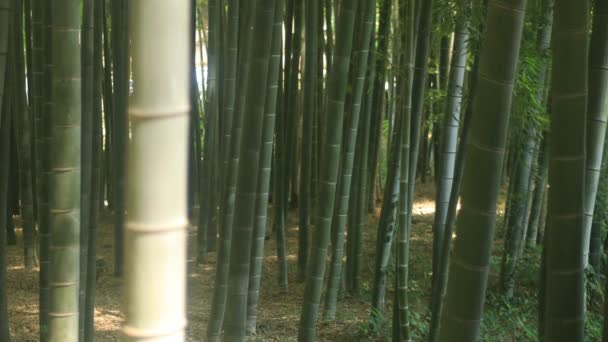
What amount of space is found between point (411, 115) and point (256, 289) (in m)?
1.45

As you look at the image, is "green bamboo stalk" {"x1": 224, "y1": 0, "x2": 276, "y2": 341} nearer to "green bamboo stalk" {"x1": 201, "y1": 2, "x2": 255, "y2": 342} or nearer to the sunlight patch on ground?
"green bamboo stalk" {"x1": 201, "y1": 2, "x2": 255, "y2": 342}

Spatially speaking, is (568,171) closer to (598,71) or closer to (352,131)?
(598,71)

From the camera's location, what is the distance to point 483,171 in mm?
1617

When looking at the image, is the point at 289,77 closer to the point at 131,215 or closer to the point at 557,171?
the point at 557,171

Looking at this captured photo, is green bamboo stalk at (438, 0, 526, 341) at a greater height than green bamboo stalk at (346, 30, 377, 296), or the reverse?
green bamboo stalk at (438, 0, 526, 341)

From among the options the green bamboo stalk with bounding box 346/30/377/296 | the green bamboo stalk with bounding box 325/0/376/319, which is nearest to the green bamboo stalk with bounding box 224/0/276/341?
the green bamboo stalk with bounding box 325/0/376/319

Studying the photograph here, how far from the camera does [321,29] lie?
6.15 m

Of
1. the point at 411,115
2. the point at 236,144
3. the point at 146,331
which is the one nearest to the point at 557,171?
the point at 146,331

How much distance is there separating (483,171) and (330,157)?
6.31 ft

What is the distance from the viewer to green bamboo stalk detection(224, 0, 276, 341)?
9.33ft

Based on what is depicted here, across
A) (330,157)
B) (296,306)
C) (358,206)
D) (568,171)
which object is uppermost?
(568,171)

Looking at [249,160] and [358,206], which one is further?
[358,206]

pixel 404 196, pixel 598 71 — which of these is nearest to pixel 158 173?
pixel 598 71

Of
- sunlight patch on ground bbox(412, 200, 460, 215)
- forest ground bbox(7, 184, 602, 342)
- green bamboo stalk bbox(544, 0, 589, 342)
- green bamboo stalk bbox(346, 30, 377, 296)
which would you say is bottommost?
sunlight patch on ground bbox(412, 200, 460, 215)
